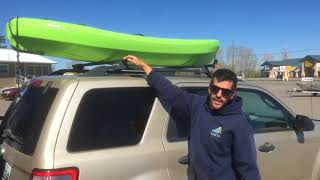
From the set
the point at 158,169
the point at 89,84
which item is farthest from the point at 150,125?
the point at 89,84

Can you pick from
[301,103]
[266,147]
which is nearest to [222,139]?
[266,147]

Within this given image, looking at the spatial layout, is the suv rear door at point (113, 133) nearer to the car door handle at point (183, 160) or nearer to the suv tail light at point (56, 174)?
the suv tail light at point (56, 174)

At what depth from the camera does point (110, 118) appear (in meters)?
3.63

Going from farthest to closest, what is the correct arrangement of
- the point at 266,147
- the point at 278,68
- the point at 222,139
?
the point at 278,68
the point at 266,147
the point at 222,139

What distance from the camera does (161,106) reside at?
12.9 feet

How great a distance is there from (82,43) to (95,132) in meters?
1.46

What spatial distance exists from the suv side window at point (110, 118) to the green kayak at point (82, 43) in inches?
Result: 43.0

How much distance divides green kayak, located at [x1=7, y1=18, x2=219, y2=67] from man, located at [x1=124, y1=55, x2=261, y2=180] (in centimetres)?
150

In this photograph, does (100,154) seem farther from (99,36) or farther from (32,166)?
(99,36)

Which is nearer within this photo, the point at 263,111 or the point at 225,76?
the point at 225,76

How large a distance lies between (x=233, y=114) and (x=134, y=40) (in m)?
1.75

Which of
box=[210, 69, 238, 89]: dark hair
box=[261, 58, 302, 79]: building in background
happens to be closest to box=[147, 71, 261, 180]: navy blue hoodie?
box=[210, 69, 238, 89]: dark hair

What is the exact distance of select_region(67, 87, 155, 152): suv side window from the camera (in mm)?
3457

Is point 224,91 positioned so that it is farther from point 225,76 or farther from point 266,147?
point 266,147
